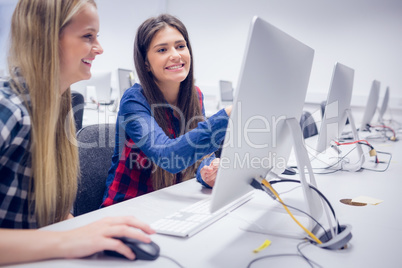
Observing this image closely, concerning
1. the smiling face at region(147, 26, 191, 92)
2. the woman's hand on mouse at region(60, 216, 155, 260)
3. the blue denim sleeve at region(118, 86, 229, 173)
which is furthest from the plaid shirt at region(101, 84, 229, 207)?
the woman's hand on mouse at region(60, 216, 155, 260)

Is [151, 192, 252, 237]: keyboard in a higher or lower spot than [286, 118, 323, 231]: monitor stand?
lower

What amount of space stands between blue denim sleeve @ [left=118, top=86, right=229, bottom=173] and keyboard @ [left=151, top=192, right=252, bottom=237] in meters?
0.17

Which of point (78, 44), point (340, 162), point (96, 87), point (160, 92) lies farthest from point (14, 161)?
point (96, 87)

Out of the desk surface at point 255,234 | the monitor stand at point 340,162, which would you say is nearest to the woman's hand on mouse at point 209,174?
the desk surface at point 255,234

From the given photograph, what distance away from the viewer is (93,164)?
1.21 meters

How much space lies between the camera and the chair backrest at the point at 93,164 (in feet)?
3.78

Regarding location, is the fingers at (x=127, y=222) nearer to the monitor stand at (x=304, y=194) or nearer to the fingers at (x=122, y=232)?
the fingers at (x=122, y=232)

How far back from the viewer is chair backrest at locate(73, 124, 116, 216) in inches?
45.4

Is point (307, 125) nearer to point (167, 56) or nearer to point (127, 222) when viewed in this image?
point (167, 56)

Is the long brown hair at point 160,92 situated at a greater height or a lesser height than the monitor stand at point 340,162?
greater

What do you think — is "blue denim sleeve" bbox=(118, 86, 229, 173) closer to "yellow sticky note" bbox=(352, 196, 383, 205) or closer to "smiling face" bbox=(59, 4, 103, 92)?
"smiling face" bbox=(59, 4, 103, 92)

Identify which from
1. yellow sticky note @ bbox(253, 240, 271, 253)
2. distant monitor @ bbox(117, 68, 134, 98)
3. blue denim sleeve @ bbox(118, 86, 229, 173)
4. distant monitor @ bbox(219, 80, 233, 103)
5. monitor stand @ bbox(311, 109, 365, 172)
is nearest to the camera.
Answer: yellow sticky note @ bbox(253, 240, 271, 253)

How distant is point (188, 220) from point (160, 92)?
2.13 ft

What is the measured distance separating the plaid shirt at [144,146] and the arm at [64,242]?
42 centimetres
